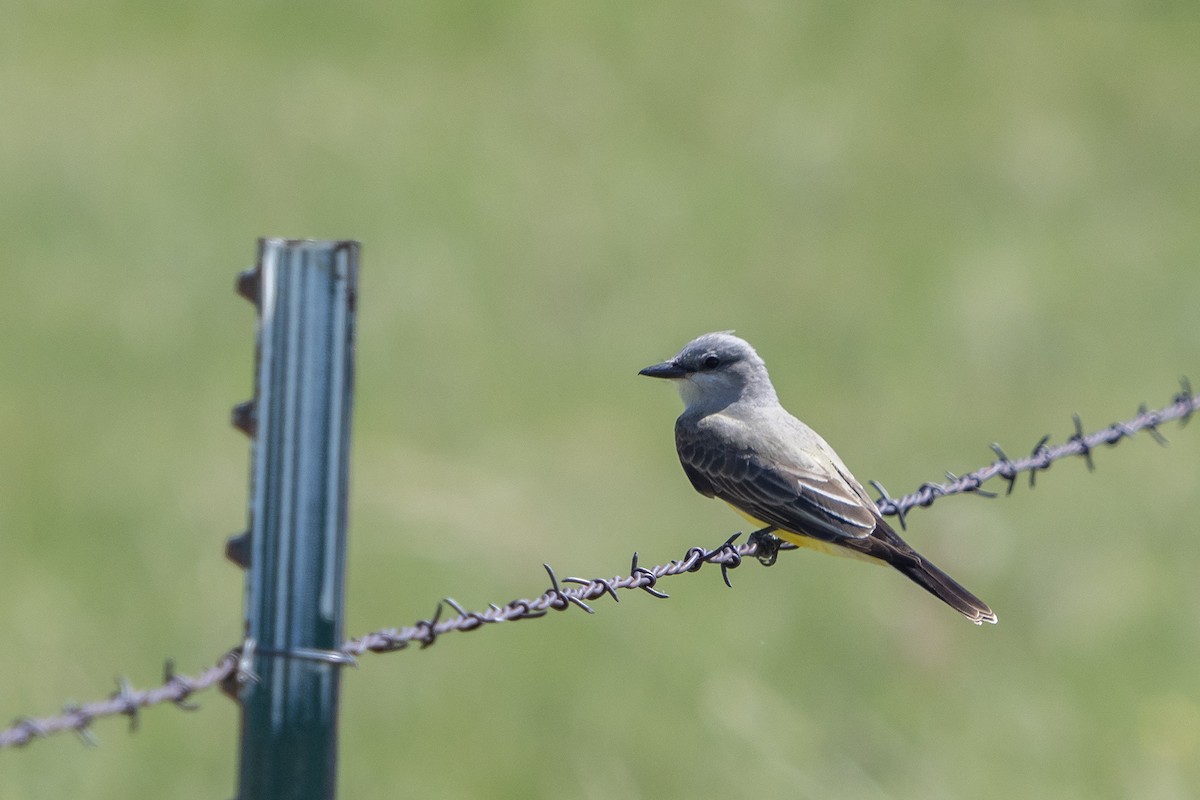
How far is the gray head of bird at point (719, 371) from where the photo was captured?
5.53m

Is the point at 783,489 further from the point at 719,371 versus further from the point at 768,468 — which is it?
the point at 719,371

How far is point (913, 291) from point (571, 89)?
3.44m

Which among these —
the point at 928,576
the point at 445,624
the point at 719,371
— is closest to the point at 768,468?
the point at 719,371

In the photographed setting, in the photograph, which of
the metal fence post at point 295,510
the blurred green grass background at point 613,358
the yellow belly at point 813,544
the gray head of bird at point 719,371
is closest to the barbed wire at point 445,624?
the metal fence post at point 295,510

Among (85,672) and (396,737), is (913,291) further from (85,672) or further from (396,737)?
(85,672)

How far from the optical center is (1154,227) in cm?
1284

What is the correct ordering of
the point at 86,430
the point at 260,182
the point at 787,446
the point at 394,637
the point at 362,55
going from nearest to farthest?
the point at 394,637, the point at 787,446, the point at 86,430, the point at 260,182, the point at 362,55

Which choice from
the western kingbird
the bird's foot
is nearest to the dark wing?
the western kingbird

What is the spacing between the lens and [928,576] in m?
4.81

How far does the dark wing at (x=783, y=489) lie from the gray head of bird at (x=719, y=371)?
0.17m

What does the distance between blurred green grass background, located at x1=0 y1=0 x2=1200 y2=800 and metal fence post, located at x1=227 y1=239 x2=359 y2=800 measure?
416cm

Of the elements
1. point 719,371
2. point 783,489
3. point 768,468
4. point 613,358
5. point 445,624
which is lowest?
point 445,624

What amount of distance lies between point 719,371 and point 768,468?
491 millimetres

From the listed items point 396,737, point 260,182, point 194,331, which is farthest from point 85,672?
point 260,182
